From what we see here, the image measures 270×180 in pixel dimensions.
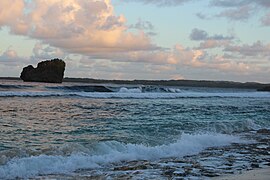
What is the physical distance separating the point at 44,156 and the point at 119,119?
8000 millimetres

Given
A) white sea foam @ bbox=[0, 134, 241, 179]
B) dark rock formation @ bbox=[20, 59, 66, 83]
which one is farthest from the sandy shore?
dark rock formation @ bbox=[20, 59, 66, 83]

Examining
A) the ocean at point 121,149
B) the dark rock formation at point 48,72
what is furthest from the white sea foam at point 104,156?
the dark rock formation at point 48,72

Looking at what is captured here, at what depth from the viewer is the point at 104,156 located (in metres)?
9.23

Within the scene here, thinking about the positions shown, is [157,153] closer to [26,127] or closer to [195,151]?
[195,151]

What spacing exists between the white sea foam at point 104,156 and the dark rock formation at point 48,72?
6358cm

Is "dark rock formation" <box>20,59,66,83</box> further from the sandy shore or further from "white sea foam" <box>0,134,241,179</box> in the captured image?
the sandy shore

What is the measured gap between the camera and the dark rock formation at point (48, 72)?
73688mm

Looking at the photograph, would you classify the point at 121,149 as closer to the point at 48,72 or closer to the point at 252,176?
the point at 252,176

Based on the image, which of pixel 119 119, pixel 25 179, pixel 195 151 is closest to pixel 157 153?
pixel 195 151

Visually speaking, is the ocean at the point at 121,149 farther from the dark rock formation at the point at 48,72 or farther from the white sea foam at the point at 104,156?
the dark rock formation at the point at 48,72

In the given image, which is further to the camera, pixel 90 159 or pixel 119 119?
pixel 119 119

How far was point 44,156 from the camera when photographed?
836 cm

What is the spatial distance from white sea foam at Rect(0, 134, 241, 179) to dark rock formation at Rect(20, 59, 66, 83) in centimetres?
6358

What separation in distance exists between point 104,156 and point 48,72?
6660 centimetres
